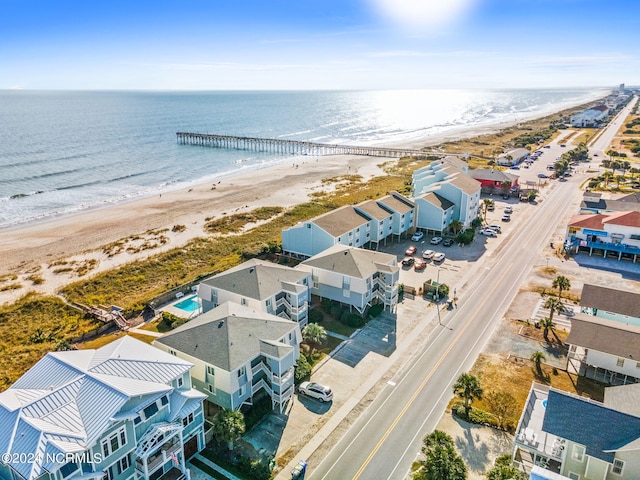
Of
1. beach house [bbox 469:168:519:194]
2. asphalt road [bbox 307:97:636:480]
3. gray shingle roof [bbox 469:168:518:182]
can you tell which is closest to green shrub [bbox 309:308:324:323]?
asphalt road [bbox 307:97:636:480]

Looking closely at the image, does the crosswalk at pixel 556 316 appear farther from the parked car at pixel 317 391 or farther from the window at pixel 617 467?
the parked car at pixel 317 391

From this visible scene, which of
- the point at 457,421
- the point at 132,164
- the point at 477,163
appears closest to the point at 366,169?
the point at 477,163

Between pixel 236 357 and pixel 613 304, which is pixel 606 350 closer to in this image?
pixel 613 304

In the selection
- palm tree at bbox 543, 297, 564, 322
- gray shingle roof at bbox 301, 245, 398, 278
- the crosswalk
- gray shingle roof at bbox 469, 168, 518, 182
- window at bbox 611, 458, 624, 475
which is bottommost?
the crosswalk

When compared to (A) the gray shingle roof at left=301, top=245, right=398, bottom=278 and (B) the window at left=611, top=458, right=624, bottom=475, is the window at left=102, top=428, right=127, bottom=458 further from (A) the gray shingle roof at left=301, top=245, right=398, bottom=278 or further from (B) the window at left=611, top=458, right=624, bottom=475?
(B) the window at left=611, top=458, right=624, bottom=475

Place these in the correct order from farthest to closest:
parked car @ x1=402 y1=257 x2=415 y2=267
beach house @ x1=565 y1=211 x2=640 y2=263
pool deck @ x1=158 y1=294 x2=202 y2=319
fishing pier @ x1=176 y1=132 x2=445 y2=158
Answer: fishing pier @ x1=176 y1=132 x2=445 y2=158 → beach house @ x1=565 y1=211 x2=640 y2=263 → parked car @ x1=402 y1=257 x2=415 y2=267 → pool deck @ x1=158 y1=294 x2=202 y2=319
